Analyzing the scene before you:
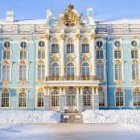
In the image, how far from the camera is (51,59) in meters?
43.7

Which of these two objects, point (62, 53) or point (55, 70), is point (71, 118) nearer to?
point (55, 70)

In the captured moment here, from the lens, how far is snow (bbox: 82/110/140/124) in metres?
34.0

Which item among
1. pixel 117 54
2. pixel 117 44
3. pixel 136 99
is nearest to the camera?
pixel 136 99

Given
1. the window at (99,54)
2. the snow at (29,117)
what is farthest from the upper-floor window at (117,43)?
the snow at (29,117)

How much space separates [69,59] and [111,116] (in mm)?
10731

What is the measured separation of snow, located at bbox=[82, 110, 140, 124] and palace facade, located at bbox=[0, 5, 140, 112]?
666cm

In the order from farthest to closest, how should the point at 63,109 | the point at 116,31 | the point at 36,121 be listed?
the point at 116,31
the point at 63,109
the point at 36,121

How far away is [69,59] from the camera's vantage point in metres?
43.7

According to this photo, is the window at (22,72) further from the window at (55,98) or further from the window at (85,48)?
the window at (85,48)

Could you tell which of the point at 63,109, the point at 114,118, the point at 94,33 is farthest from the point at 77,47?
the point at 114,118

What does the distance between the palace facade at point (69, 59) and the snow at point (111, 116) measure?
21.8ft

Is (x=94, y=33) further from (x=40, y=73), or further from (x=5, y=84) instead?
(x=5, y=84)

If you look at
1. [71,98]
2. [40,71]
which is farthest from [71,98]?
[40,71]

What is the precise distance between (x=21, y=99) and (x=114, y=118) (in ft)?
42.7
